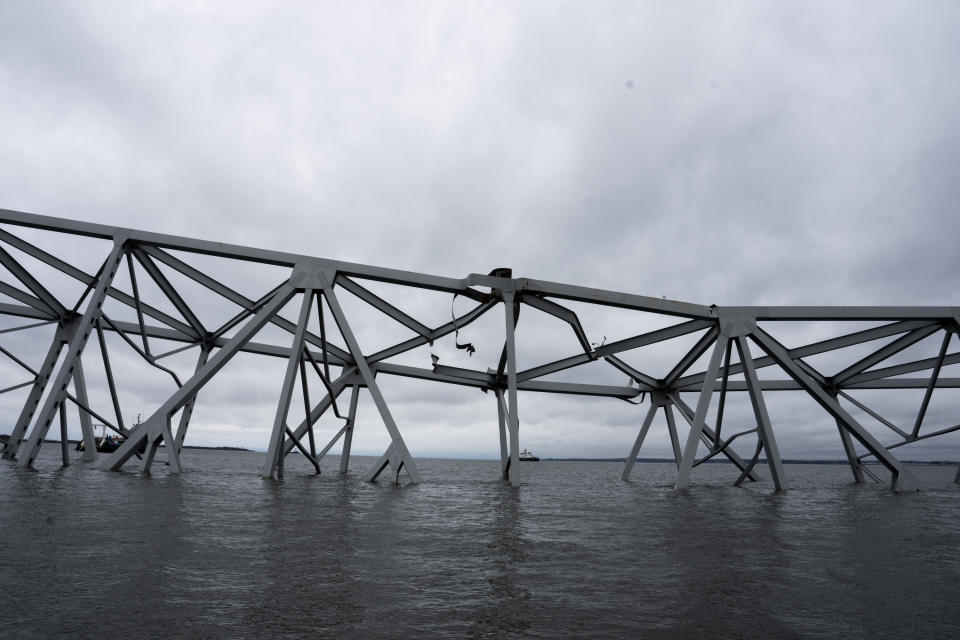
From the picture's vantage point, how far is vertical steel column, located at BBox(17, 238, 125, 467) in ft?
68.7

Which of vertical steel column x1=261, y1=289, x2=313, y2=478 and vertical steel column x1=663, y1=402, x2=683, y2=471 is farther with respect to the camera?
vertical steel column x1=663, y1=402, x2=683, y2=471

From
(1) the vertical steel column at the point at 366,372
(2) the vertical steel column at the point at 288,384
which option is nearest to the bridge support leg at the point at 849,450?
(1) the vertical steel column at the point at 366,372

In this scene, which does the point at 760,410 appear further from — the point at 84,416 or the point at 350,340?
the point at 84,416

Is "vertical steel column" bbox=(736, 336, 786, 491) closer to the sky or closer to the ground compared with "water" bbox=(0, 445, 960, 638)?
closer to the sky

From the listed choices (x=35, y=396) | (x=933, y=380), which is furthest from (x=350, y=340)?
(x=933, y=380)

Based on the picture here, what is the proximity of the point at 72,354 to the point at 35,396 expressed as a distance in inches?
165

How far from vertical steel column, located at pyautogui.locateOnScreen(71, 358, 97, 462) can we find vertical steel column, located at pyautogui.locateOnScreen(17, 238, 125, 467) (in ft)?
2.76

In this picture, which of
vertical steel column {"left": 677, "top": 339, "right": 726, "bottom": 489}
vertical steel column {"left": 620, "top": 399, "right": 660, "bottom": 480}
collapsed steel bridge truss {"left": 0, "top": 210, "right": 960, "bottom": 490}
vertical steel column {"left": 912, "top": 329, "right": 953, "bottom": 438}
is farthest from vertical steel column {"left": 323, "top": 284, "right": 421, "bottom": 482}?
vertical steel column {"left": 912, "top": 329, "right": 953, "bottom": 438}

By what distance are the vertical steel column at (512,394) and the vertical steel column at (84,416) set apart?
16.5 meters

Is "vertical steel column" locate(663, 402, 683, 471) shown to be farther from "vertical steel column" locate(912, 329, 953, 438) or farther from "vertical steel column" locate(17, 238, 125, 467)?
"vertical steel column" locate(17, 238, 125, 467)

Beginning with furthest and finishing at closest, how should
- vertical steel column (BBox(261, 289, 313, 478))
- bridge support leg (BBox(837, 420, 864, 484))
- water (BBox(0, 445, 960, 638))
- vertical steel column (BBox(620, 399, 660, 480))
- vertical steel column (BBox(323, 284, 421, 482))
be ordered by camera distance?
1. vertical steel column (BBox(620, 399, 660, 480))
2. bridge support leg (BBox(837, 420, 864, 484))
3. vertical steel column (BBox(323, 284, 421, 482))
4. vertical steel column (BBox(261, 289, 313, 478))
5. water (BBox(0, 445, 960, 638))

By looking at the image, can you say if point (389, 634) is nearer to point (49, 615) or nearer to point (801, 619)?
point (49, 615)

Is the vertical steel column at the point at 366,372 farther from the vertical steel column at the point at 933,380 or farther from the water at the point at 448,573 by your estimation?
the vertical steel column at the point at 933,380

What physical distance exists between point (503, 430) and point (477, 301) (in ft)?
29.9
